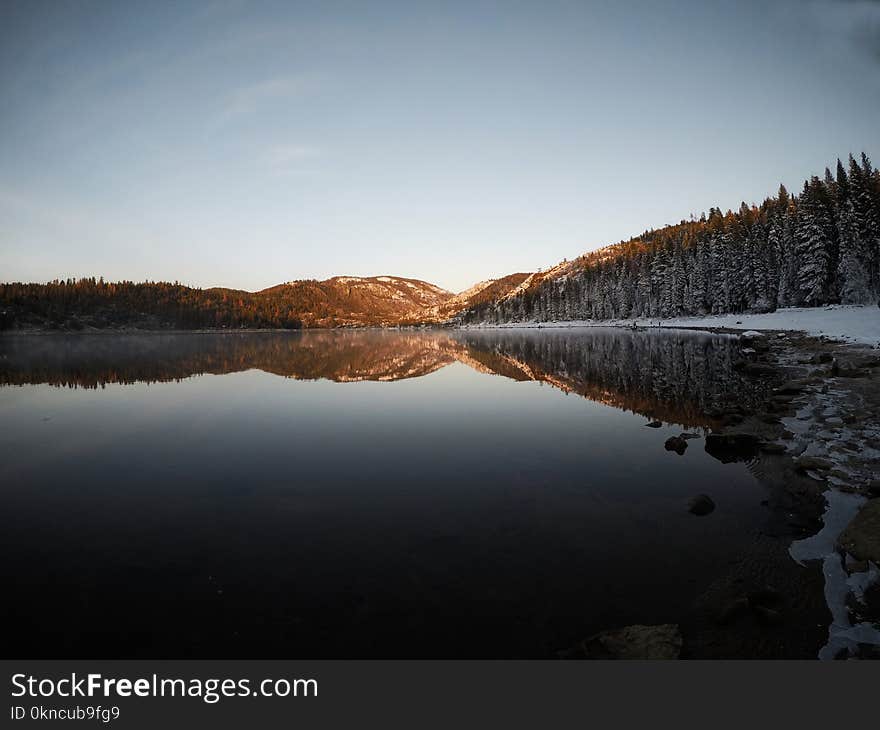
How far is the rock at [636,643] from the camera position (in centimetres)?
604

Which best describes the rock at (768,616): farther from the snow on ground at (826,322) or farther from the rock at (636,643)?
the snow on ground at (826,322)

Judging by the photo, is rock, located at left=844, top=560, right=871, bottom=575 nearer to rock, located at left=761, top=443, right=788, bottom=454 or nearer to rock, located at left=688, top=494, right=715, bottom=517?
rock, located at left=688, top=494, right=715, bottom=517

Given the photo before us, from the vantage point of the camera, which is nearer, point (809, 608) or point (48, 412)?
point (809, 608)

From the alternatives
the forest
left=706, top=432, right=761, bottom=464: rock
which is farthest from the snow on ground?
left=706, top=432, right=761, bottom=464: rock

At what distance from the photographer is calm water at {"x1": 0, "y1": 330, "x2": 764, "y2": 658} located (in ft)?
22.1

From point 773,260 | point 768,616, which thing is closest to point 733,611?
point 768,616

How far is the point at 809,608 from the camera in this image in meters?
6.85

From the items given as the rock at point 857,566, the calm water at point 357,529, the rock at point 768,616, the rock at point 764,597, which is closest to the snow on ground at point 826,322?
the calm water at point 357,529

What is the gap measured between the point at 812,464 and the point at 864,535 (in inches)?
183

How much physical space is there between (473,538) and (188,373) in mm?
43111

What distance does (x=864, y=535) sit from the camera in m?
8.35

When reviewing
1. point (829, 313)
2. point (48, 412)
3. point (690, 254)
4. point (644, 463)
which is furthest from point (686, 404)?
point (690, 254)

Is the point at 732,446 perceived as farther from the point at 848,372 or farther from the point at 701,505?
the point at 848,372
